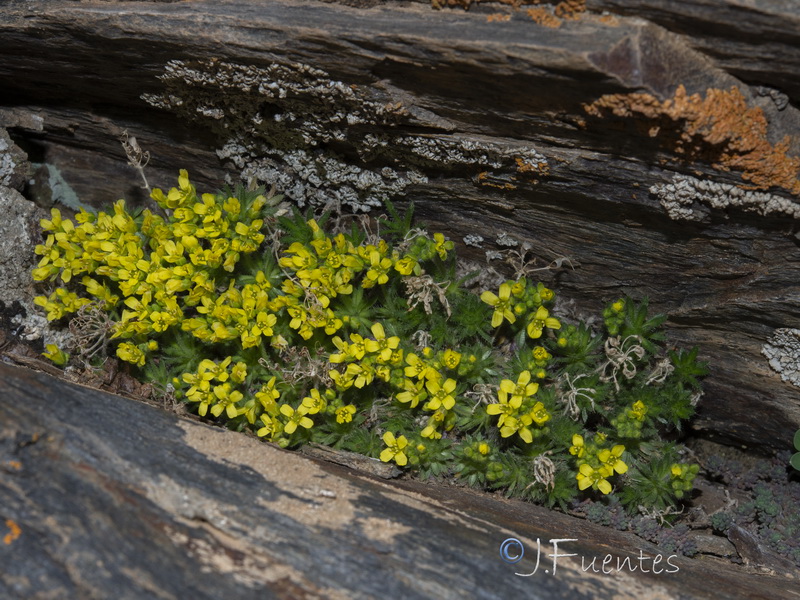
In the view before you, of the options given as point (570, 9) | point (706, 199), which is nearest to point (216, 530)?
point (570, 9)

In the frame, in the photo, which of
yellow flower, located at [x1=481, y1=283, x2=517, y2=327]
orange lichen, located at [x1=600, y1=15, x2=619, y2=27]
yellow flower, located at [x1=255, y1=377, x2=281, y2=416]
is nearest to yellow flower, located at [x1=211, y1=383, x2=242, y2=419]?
yellow flower, located at [x1=255, y1=377, x2=281, y2=416]

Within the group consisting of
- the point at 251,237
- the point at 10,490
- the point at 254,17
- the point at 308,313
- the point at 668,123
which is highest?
the point at 254,17

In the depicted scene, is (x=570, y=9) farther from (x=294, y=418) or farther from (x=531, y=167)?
(x=294, y=418)

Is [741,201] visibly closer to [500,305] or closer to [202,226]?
[500,305]

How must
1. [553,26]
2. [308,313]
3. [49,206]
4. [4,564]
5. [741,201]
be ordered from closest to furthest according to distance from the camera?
[4,564] → [553,26] → [741,201] → [308,313] → [49,206]

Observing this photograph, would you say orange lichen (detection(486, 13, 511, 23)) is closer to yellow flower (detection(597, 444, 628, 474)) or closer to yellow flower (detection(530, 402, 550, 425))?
yellow flower (detection(530, 402, 550, 425))

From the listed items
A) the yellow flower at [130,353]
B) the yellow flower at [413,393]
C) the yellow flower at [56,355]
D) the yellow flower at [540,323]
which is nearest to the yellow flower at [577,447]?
the yellow flower at [540,323]

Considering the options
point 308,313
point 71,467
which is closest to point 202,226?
point 308,313

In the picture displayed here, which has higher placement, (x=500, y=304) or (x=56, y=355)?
(x=500, y=304)
